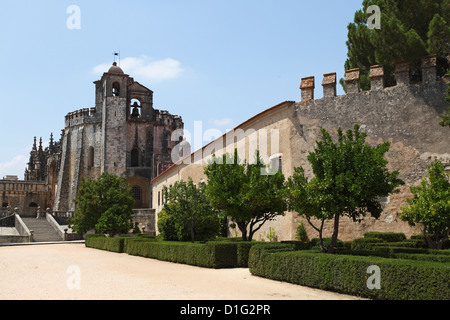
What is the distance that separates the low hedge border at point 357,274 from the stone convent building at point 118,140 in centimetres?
4120

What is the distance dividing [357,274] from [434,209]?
7.68 meters

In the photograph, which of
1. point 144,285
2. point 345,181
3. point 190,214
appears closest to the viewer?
point 144,285

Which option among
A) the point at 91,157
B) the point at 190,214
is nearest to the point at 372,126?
the point at 190,214

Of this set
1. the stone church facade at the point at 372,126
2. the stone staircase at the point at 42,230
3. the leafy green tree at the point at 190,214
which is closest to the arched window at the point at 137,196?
the stone staircase at the point at 42,230

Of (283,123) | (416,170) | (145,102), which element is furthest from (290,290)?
(145,102)

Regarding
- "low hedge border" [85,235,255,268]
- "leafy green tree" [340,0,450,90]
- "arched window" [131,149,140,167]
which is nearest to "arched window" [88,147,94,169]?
"arched window" [131,149,140,167]

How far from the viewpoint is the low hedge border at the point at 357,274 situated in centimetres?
853

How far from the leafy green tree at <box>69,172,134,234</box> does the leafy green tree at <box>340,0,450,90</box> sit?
61.9ft

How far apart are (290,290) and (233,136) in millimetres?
18553

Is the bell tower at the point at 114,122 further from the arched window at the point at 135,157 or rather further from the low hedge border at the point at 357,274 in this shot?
the low hedge border at the point at 357,274

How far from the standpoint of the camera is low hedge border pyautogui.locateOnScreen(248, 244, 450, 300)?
28.0 ft

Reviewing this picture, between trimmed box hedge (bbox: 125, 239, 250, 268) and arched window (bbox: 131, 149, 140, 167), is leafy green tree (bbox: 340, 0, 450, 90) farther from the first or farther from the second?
arched window (bbox: 131, 149, 140, 167)

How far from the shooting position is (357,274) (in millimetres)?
10055

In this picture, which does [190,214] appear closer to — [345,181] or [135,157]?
[345,181]
